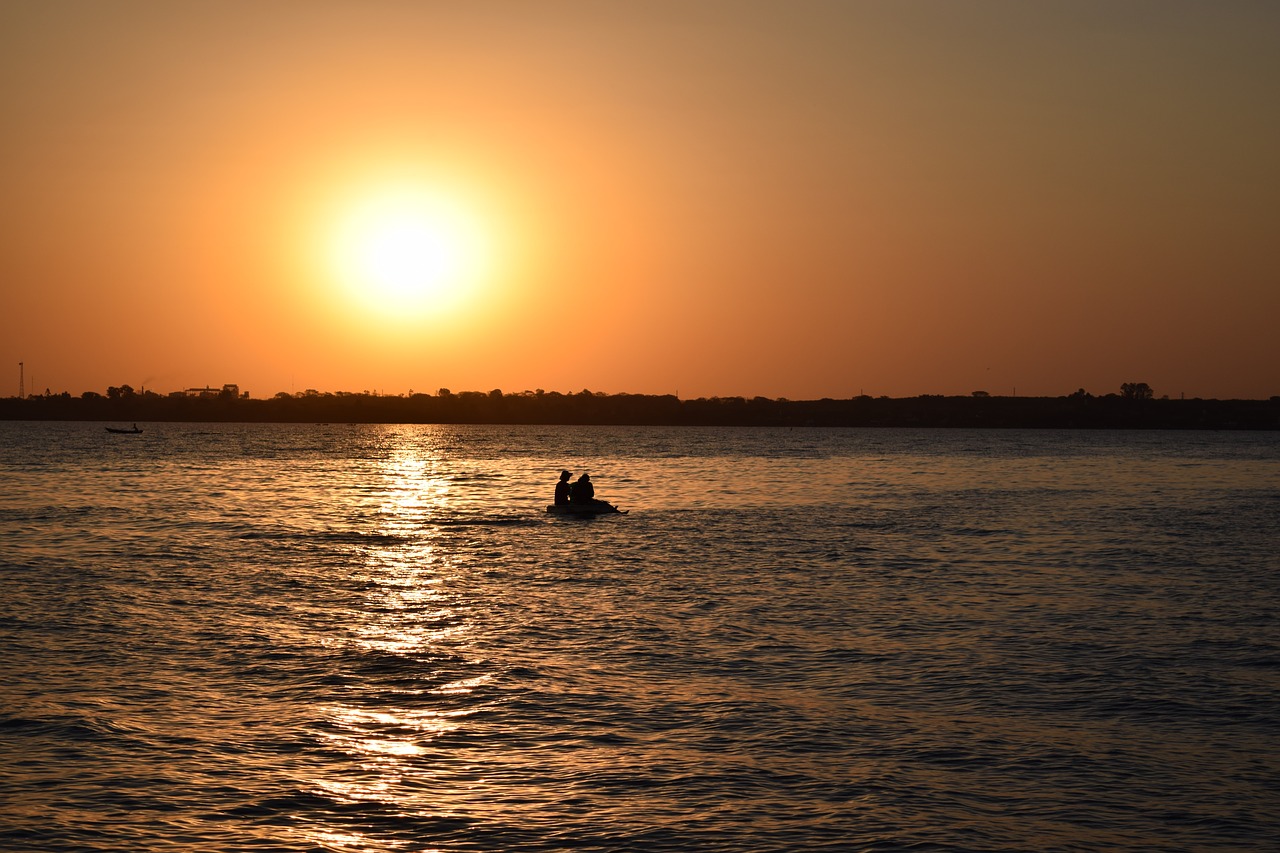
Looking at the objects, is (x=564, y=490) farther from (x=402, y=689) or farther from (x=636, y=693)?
(x=636, y=693)

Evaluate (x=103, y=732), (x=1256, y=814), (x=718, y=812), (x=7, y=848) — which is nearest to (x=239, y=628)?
(x=103, y=732)

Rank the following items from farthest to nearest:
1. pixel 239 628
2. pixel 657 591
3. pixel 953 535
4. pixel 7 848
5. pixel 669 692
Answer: pixel 953 535, pixel 657 591, pixel 239 628, pixel 669 692, pixel 7 848

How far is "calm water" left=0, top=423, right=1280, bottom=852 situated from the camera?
1493cm

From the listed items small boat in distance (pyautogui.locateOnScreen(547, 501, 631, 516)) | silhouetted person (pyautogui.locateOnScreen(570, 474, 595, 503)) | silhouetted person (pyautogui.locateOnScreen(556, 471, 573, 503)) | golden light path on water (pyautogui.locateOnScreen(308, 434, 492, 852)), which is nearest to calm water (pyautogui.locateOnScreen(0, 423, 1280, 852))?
golden light path on water (pyautogui.locateOnScreen(308, 434, 492, 852))

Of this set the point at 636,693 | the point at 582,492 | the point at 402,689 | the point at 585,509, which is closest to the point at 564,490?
the point at 582,492

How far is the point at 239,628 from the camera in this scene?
94.1ft

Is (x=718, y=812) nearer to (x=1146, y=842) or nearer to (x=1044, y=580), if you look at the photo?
(x=1146, y=842)

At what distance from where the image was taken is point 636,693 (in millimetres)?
21641

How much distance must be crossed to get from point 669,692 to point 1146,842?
9.33 meters

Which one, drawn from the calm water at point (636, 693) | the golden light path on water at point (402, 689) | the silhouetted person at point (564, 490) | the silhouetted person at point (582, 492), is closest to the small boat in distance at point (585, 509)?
the silhouetted person at point (582, 492)

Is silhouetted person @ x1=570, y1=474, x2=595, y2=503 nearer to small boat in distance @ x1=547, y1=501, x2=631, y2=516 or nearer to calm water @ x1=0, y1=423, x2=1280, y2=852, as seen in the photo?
small boat in distance @ x1=547, y1=501, x2=631, y2=516

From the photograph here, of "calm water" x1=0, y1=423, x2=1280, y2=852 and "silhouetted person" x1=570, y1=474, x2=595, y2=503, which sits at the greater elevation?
"silhouetted person" x1=570, y1=474, x2=595, y2=503

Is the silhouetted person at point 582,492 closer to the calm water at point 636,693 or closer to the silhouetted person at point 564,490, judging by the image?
the silhouetted person at point 564,490

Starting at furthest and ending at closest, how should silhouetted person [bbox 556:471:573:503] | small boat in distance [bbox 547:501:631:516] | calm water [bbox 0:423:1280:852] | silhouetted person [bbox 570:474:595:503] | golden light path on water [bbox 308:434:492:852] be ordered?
silhouetted person [bbox 556:471:573:503] → silhouetted person [bbox 570:474:595:503] → small boat in distance [bbox 547:501:631:516] → golden light path on water [bbox 308:434:492:852] → calm water [bbox 0:423:1280:852]
